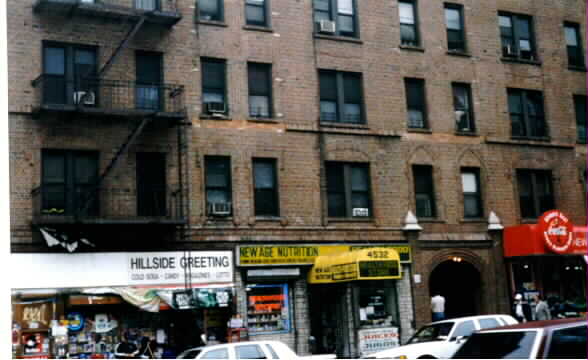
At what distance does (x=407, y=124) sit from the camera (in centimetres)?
2766

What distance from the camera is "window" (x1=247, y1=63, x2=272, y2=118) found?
82.4 ft

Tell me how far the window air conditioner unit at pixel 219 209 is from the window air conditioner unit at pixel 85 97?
4715mm

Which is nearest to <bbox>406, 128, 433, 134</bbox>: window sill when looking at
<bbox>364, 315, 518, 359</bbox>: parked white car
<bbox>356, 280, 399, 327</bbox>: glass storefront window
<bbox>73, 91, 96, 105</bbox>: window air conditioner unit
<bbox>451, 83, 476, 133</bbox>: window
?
<bbox>451, 83, 476, 133</bbox>: window

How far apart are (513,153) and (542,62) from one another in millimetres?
4301

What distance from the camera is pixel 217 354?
1628cm

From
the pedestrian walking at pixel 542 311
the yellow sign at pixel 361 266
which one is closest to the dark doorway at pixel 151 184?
the yellow sign at pixel 361 266

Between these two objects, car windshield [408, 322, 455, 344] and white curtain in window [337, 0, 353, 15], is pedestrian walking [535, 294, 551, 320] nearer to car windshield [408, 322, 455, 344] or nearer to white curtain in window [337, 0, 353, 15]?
car windshield [408, 322, 455, 344]

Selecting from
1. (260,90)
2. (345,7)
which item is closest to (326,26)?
(345,7)

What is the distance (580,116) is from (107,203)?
20522mm

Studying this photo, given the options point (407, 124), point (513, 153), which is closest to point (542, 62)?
point (513, 153)

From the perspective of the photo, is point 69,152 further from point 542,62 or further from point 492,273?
point 542,62

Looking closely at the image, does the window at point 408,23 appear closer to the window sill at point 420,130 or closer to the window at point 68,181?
the window sill at point 420,130

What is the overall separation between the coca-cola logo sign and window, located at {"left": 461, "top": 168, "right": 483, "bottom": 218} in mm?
2348

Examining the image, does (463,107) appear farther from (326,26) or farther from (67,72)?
(67,72)
